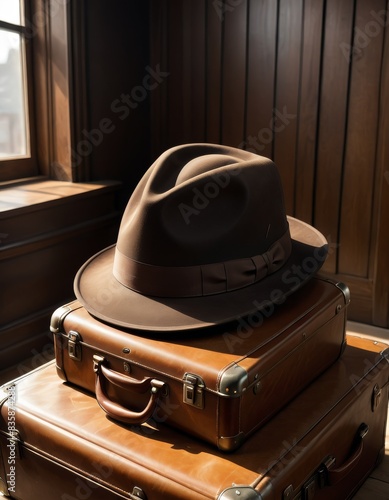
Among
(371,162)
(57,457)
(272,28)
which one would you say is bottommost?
(57,457)

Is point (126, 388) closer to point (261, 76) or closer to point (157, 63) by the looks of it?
point (261, 76)

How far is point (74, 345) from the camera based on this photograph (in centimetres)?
158

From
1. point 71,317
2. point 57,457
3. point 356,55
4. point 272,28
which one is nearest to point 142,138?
point 272,28

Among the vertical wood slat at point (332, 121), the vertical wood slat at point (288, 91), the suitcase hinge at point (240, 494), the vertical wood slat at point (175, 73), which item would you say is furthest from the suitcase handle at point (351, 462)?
the vertical wood slat at point (175, 73)

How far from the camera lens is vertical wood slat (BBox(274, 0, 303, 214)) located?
2.77 m

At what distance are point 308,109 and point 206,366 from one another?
1781 millimetres

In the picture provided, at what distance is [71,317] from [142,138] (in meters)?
1.77

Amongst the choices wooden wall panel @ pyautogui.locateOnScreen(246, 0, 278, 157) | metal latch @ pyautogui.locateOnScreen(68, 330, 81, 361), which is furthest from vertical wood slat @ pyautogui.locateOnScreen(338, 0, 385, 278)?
metal latch @ pyautogui.locateOnScreen(68, 330, 81, 361)

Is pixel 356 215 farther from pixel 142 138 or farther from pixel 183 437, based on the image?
pixel 183 437

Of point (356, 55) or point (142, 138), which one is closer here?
point (356, 55)

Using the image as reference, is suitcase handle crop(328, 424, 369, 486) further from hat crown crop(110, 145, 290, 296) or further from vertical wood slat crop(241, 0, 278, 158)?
vertical wood slat crop(241, 0, 278, 158)

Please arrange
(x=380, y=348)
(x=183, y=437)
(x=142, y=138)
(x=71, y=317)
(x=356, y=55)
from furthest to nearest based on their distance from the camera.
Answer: (x=142, y=138) < (x=356, y=55) < (x=380, y=348) < (x=71, y=317) < (x=183, y=437)

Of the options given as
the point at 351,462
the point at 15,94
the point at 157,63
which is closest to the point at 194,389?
the point at 351,462

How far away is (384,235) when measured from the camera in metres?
2.74
